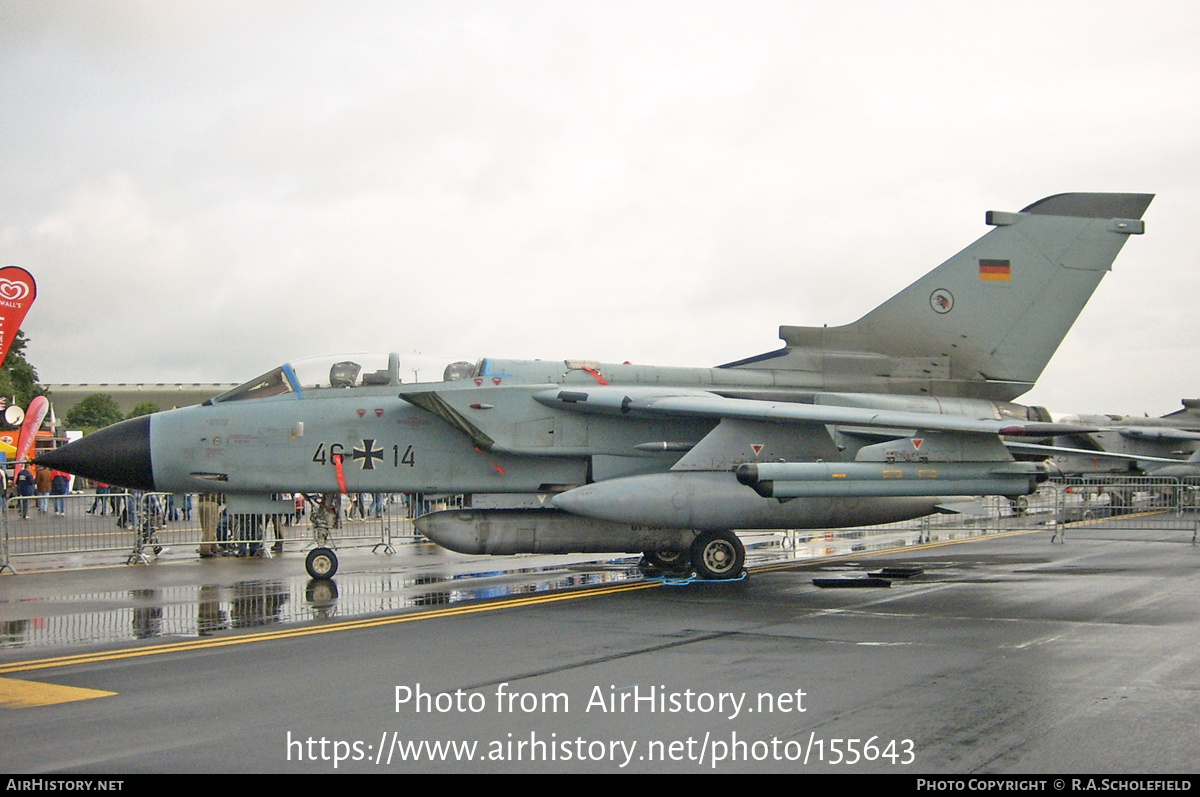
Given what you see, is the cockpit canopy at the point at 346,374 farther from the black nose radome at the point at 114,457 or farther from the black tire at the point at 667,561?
the black tire at the point at 667,561

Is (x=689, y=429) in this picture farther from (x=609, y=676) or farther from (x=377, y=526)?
(x=377, y=526)

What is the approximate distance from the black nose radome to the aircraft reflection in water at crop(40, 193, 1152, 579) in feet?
0.08

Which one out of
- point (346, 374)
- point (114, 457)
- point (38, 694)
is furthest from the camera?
point (346, 374)

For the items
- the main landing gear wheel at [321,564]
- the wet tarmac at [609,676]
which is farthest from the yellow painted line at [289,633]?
the main landing gear wheel at [321,564]

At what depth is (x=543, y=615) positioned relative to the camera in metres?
9.91

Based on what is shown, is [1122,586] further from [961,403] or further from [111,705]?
[111,705]

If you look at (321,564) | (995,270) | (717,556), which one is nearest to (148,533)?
(321,564)

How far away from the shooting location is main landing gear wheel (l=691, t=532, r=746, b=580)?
1282 cm

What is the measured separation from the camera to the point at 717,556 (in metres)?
12.9

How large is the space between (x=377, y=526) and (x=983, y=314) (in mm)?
15633

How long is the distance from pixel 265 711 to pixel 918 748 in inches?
142

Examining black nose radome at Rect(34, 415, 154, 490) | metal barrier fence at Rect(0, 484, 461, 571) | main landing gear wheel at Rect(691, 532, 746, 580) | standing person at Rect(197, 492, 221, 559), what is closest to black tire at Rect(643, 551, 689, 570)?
main landing gear wheel at Rect(691, 532, 746, 580)

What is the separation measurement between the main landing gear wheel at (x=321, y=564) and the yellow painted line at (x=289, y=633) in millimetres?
3147

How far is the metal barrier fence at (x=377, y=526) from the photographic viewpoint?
18.3 metres
